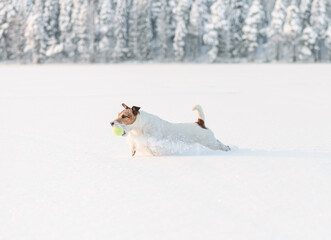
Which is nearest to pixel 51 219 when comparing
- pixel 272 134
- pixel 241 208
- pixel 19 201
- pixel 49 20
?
pixel 19 201

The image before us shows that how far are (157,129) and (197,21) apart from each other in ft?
157

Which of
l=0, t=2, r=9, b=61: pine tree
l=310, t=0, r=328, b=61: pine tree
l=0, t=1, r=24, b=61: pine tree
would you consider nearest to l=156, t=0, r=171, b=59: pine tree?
l=310, t=0, r=328, b=61: pine tree

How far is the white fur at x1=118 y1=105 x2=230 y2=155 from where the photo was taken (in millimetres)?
4855

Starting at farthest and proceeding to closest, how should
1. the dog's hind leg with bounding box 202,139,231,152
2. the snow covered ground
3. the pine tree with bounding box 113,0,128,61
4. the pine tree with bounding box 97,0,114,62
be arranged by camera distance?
the pine tree with bounding box 97,0,114,62 < the pine tree with bounding box 113,0,128,61 < the dog's hind leg with bounding box 202,139,231,152 < the snow covered ground

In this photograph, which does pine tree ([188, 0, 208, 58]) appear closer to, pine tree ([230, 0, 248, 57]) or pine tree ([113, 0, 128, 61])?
pine tree ([230, 0, 248, 57])

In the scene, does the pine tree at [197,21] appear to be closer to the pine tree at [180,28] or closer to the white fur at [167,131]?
the pine tree at [180,28]

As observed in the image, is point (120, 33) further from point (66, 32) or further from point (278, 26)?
point (278, 26)

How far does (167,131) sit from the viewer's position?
4.97m

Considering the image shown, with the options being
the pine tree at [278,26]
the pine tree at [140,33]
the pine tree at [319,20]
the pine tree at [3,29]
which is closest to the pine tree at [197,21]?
the pine tree at [140,33]

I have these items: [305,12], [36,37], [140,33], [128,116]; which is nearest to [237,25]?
[305,12]

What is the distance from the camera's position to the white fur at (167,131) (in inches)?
191

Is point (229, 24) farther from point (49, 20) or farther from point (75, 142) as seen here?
point (75, 142)

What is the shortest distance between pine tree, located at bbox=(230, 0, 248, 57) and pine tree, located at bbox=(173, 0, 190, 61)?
18.3ft

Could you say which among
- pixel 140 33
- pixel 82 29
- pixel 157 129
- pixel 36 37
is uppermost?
pixel 157 129
